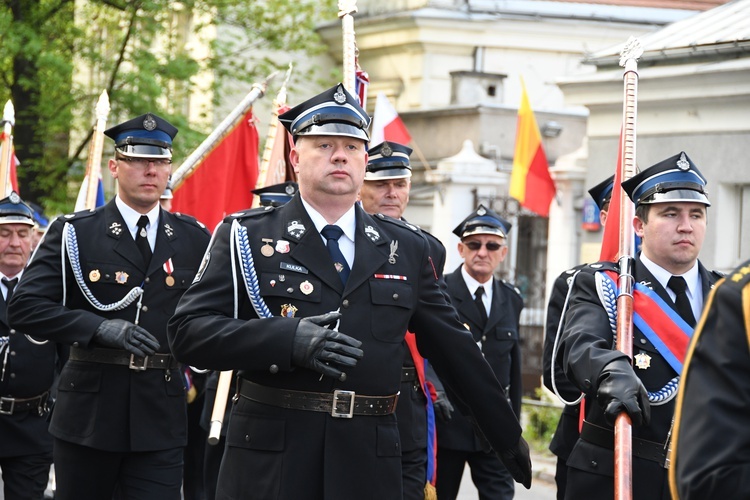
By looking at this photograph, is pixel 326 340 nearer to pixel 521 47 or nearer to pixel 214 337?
pixel 214 337

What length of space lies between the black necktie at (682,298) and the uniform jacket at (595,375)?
4 cm

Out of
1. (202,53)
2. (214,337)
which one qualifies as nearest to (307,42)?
(202,53)

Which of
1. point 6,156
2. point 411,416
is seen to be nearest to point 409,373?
point 411,416

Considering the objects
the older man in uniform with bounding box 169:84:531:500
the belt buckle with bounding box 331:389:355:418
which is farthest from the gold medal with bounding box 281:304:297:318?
the belt buckle with bounding box 331:389:355:418

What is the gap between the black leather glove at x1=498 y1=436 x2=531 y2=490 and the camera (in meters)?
5.42

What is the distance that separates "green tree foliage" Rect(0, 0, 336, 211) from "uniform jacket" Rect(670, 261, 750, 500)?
1550 cm

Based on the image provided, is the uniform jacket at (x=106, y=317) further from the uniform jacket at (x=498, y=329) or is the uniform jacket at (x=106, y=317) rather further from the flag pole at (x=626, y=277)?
the uniform jacket at (x=498, y=329)

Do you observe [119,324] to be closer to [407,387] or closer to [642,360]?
[407,387]

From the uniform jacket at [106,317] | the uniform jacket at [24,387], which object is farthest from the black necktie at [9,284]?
the uniform jacket at [106,317]

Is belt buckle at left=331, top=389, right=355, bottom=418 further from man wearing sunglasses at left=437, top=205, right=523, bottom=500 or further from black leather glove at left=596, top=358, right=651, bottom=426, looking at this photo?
man wearing sunglasses at left=437, top=205, right=523, bottom=500

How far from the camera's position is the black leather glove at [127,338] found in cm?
669

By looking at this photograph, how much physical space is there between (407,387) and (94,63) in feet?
43.1

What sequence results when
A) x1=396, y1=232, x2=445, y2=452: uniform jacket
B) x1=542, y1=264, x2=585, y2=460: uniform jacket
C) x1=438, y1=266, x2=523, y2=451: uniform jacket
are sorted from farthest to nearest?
x1=438, y1=266, x2=523, y2=451: uniform jacket → x1=396, y1=232, x2=445, y2=452: uniform jacket → x1=542, y1=264, x2=585, y2=460: uniform jacket

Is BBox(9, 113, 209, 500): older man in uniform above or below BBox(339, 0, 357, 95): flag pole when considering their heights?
below
